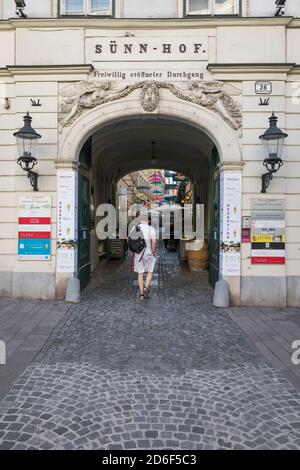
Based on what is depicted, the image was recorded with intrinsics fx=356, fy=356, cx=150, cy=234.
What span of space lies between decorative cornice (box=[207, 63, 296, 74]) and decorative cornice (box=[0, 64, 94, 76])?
2.63 meters

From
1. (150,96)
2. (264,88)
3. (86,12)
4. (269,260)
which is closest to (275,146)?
(264,88)

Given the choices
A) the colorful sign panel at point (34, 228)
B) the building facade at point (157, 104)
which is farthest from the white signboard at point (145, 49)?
the colorful sign panel at point (34, 228)

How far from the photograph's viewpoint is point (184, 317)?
6.37m

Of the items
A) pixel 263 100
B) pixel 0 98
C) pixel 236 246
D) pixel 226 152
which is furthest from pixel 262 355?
pixel 0 98

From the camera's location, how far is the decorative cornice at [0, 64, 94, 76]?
7.53 meters

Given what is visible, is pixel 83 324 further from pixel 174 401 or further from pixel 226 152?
pixel 226 152

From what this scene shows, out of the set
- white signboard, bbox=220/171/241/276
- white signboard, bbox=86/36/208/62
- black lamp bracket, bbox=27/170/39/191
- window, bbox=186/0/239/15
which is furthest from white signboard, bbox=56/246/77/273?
window, bbox=186/0/239/15

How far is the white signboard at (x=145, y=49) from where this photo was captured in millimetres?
7566

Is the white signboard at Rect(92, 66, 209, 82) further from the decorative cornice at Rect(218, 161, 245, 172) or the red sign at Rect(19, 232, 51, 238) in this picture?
the red sign at Rect(19, 232, 51, 238)

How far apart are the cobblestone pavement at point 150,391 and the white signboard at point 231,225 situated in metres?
1.52

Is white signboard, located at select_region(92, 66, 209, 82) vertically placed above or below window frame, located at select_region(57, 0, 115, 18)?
below

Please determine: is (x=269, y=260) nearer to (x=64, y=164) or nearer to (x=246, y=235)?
(x=246, y=235)

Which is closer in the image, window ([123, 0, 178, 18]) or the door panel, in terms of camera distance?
window ([123, 0, 178, 18])

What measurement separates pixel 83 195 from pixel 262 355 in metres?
5.68
